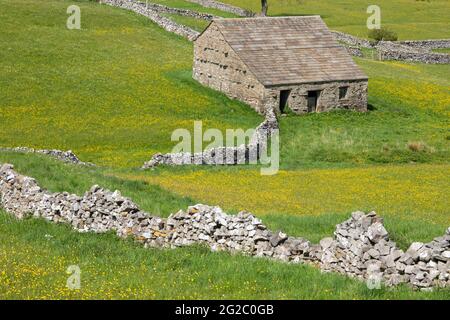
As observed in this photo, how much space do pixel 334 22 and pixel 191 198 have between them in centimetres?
7773

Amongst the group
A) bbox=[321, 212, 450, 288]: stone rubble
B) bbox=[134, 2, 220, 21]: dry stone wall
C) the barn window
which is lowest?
the barn window

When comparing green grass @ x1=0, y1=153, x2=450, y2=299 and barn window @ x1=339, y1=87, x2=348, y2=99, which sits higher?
green grass @ x1=0, y1=153, x2=450, y2=299

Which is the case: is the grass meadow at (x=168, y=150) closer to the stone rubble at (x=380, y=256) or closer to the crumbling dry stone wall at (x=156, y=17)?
the stone rubble at (x=380, y=256)

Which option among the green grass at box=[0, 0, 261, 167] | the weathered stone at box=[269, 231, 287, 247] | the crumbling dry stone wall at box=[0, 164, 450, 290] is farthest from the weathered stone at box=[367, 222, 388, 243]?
the green grass at box=[0, 0, 261, 167]

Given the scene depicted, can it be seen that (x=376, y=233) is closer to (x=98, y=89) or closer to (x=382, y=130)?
(x=382, y=130)

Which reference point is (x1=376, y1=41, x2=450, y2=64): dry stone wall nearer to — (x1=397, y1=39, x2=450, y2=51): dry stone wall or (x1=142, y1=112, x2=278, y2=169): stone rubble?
(x1=397, y1=39, x2=450, y2=51): dry stone wall

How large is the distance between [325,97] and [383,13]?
2471 inches

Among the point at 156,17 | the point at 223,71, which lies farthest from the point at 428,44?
the point at 223,71

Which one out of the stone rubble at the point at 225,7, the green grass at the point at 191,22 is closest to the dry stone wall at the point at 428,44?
the stone rubble at the point at 225,7

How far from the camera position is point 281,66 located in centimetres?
5428

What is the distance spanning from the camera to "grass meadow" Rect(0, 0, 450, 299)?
18.7 metres

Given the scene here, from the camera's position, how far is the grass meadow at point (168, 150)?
737 inches

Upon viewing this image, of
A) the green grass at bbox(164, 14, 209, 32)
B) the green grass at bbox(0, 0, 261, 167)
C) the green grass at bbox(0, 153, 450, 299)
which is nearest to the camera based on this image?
the green grass at bbox(0, 153, 450, 299)
